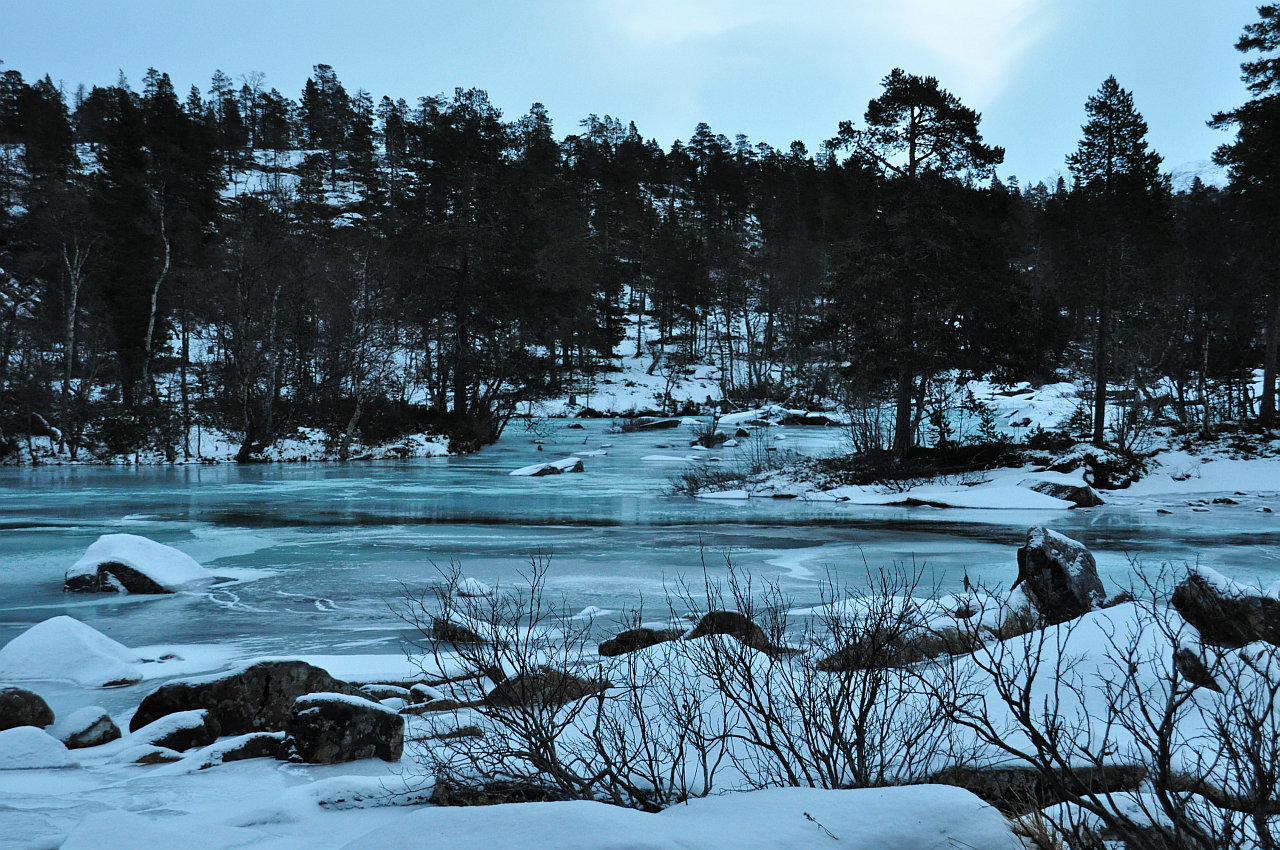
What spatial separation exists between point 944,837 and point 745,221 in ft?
300

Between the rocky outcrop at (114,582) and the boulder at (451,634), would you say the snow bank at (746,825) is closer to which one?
the boulder at (451,634)

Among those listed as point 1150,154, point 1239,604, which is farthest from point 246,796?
point 1150,154

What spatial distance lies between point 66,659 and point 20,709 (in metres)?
1.66

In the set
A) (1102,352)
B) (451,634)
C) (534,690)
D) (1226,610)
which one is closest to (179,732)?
(451,634)

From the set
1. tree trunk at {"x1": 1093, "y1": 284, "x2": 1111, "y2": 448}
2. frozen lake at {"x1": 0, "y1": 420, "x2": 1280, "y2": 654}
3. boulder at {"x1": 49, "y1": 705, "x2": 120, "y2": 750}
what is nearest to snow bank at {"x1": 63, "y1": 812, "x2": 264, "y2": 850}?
boulder at {"x1": 49, "y1": 705, "x2": 120, "y2": 750}

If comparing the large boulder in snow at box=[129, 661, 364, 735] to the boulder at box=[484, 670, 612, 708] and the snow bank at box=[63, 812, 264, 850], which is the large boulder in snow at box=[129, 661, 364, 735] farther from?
the boulder at box=[484, 670, 612, 708]

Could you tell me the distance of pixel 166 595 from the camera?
11711 millimetres

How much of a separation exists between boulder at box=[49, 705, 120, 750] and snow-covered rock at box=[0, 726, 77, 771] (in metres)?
0.19

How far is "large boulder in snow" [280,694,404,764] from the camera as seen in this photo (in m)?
5.62

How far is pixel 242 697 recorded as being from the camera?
6422mm

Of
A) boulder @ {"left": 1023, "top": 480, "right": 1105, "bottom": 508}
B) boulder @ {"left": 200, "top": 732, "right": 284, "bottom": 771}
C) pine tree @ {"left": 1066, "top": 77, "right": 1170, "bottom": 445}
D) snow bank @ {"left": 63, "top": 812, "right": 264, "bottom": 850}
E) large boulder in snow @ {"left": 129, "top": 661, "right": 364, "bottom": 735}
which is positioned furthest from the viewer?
pine tree @ {"left": 1066, "top": 77, "right": 1170, "bottom": 445}

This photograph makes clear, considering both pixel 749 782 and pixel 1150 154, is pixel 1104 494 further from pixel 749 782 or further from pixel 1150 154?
pixel 749 782

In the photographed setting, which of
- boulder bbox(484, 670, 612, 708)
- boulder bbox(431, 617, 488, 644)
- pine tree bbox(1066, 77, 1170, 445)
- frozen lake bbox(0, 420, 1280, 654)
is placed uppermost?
pine tree bbox(1066, 77, 1170, 445)

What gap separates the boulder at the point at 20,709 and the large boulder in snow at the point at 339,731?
2067 mm
